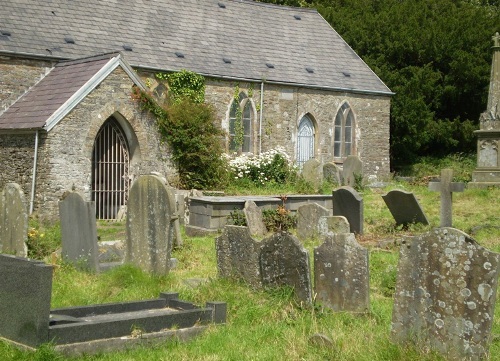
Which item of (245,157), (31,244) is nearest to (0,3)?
(245,157)

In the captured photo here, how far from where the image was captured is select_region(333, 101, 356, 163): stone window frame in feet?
101

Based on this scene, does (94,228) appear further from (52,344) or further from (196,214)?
(196,214)

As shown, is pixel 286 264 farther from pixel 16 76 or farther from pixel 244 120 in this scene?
pixel 244 120

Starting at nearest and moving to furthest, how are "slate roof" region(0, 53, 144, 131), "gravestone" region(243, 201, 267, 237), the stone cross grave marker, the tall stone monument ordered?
the stone cross grave marker, "gravestone" region(243, 201, 267, 237), "slate roof" region(0, 53, 144, 131), the tall stone monument

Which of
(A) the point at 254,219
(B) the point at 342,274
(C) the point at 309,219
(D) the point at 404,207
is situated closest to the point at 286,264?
(B) the point at 342,274

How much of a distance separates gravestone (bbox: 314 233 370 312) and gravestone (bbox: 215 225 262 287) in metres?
1.06

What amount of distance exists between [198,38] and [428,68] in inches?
516

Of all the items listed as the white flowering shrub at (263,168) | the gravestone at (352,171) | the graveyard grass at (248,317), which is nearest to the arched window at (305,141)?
the white flowering shrub at (263,168)

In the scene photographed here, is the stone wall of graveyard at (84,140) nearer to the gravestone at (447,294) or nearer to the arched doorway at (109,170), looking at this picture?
the arched doorway at (109,170)

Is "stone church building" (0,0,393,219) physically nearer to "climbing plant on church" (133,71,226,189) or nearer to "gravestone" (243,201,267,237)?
"climbing plant on church" (133,71,226,189)

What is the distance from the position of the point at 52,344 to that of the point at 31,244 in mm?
6264

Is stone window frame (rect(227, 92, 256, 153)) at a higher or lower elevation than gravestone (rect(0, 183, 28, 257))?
higher

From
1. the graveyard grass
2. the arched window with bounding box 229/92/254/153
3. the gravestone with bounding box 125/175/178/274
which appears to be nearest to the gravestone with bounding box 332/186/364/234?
the graveyard grass

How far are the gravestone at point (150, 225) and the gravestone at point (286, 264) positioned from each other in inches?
81.7
